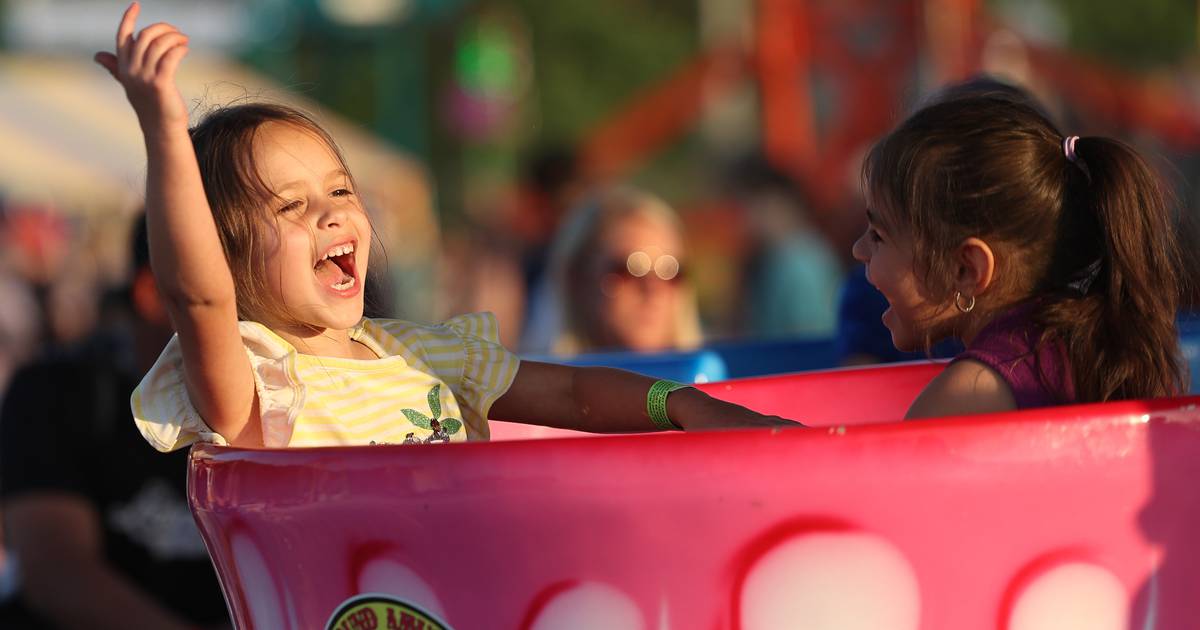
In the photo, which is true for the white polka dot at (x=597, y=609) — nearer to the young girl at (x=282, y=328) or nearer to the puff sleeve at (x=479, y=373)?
the young girl at (x=282, y=328)

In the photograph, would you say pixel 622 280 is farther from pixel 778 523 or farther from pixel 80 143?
pixel 80 143

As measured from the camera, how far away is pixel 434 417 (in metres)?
1.85

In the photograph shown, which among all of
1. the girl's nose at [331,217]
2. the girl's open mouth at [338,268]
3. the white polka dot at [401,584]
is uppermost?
the girl's nose at [331,217]

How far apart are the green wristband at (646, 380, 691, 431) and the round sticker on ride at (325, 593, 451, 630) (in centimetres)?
56

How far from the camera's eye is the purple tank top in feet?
5.46

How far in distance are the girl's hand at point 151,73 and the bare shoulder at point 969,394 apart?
33.4 inches

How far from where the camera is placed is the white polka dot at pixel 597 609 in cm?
137

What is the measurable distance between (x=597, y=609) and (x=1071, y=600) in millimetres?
438

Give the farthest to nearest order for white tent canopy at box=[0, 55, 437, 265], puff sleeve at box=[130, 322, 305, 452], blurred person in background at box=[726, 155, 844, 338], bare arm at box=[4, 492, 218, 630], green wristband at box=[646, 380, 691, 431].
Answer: white tent canopy at box=[0, 55, 437, 265] < blurred person in background at box=[726, 155, 844, 338] < bare arm at box=[4, 492, 218, 630] < green wristband at box=[646, 380, 691, 431] < puff sleeve at box=[130, 322, 305, 452]

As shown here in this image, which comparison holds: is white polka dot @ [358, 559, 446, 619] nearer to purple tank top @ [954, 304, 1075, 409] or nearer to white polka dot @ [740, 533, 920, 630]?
white polka dot @ [740, 533, 920, 630]

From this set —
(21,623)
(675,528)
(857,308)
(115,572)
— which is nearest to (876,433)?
(675,528)

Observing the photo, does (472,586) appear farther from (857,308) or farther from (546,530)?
(857,308)

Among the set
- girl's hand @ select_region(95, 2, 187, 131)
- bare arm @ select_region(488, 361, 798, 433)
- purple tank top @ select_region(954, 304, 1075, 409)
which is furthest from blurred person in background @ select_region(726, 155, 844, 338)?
girl's hand @ select_region(95, 2, 187, 131)

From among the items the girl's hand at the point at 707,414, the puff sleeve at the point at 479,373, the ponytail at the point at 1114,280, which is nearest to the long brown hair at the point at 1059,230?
the ponytail at the point at 1114,280
